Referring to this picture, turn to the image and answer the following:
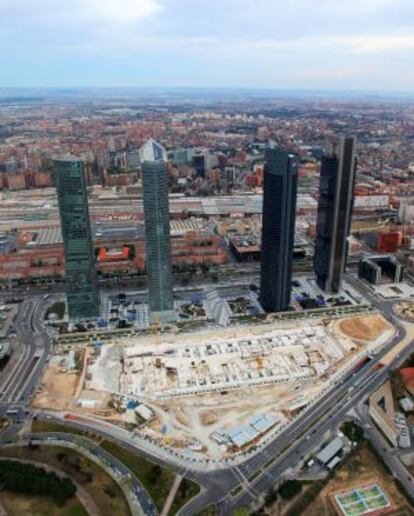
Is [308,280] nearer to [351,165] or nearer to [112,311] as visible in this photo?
[351,165]

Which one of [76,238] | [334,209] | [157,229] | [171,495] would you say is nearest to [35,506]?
[171,495]

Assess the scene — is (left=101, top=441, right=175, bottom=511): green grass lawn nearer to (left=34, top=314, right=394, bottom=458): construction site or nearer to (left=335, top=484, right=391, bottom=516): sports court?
(left=34, top=314, right=394, bottom=458): construction site

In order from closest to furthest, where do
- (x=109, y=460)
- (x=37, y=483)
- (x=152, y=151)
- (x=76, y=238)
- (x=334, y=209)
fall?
(x=37, y=483), (x=109, y=460), (x=152, y=151), (x=76, y=238), (x=334, y=209)

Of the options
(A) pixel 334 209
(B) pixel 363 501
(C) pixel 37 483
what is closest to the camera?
(B) pixel 363 501

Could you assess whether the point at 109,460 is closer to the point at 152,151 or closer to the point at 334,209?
the point at 152,151

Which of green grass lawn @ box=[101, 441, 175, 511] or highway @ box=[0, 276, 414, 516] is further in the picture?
highway @ box=[0, 276, 414, 516]

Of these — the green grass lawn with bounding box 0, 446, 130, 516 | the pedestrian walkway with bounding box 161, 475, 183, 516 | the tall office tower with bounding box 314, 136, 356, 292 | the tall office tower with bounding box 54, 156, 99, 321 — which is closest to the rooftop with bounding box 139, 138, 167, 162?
the tall office tower with bounding box 54, 156, 99, 321

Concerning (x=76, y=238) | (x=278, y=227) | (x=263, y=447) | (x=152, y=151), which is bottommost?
(x=263, y=447)
